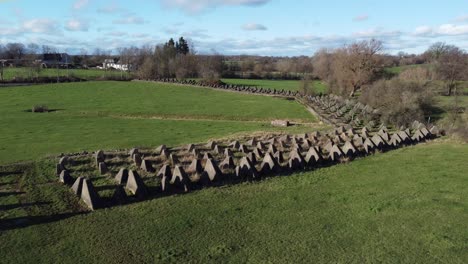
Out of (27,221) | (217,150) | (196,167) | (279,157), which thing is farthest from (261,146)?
(27,221)

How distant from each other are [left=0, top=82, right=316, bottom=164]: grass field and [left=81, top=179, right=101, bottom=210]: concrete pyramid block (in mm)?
8737

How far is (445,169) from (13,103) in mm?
44940

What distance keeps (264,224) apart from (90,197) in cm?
498

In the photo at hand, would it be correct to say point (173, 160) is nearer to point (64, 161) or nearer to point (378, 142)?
point (64, 161)

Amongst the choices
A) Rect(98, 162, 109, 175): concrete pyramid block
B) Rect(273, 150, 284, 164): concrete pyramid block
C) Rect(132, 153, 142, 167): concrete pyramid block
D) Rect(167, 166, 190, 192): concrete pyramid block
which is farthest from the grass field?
Rect(167, 166, 190, 192): concrete pyramid block

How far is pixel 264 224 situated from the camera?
34.7 feet

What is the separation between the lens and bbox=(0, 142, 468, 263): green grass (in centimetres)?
898

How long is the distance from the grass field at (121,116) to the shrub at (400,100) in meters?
6.49

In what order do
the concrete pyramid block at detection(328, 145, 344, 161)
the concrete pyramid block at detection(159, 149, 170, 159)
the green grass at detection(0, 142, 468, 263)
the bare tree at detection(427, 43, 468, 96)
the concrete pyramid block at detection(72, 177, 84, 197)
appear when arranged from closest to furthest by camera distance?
the green grass at detection(0, 142, 468, 263) < the concrete pyramid block at detection(72, 177, 84, 197) < the concrete pyramid block at detection(159, 149, 170, 159) < the concrete pyramid block at detection(328, 145, 344, 161) < the bare tree at detection(427, 43, 468, 96)

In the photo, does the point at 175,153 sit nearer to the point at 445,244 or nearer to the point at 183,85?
the point at 445,244

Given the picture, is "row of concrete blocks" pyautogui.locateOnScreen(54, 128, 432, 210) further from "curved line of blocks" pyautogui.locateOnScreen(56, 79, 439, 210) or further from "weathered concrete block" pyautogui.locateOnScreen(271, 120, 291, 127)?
"weathered concrete block" pyautogui.locateOnScreen(271, 120, 291, 127)

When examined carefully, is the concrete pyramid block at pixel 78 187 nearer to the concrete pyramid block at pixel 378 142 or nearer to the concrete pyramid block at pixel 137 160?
the concrete pyramid block at pixel 137 160

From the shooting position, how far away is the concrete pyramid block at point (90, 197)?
37.5 ft

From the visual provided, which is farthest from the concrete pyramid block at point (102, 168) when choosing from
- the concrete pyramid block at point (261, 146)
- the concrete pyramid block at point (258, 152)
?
the concrete pyramid block at point (261, 146)
